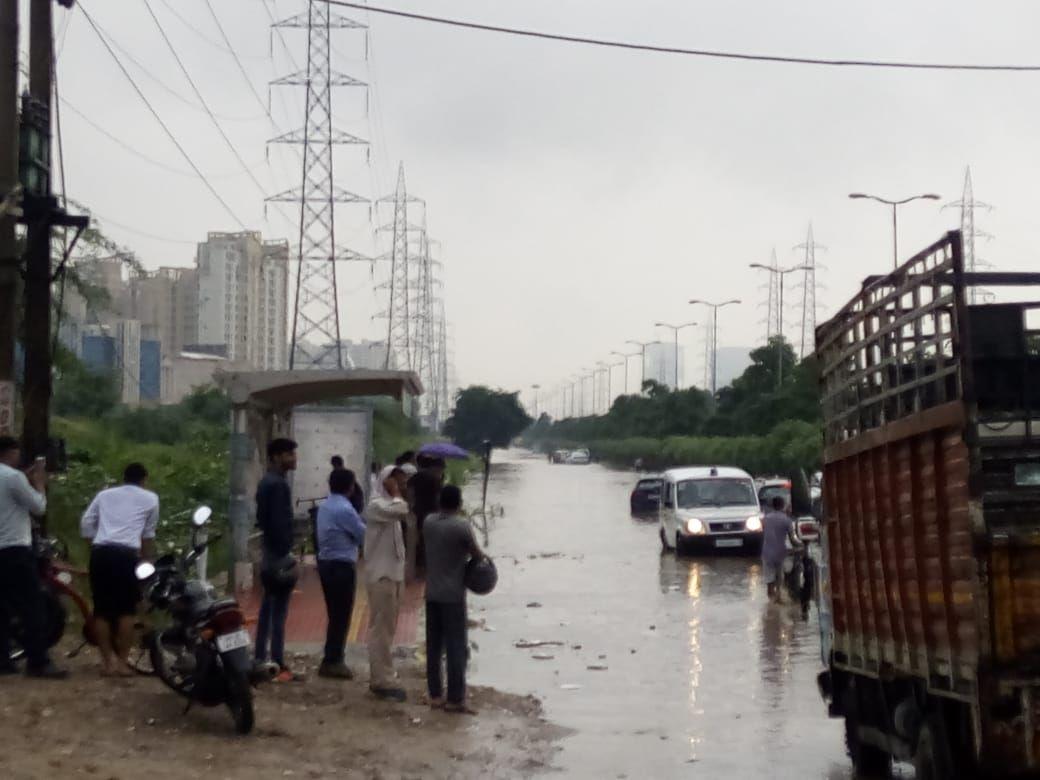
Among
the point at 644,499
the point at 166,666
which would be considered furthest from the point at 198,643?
the point at 644,499

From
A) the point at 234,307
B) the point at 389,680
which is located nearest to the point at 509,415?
the point at 234,307

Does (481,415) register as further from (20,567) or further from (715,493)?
(20,567)

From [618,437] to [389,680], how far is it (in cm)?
13756

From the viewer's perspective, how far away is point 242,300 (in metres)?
65.9

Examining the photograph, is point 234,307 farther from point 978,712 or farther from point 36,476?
point 978,712

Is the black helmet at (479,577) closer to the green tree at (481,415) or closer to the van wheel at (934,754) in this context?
the van wheel at (934,754)

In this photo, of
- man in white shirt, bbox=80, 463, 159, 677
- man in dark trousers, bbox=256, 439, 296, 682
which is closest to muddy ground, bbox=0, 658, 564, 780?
man in white shirt, bbox=80, 463, 159, 677

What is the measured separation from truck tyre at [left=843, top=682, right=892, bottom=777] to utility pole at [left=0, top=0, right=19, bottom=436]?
6.78 metres

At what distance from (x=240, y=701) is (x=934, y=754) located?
14.3 feet

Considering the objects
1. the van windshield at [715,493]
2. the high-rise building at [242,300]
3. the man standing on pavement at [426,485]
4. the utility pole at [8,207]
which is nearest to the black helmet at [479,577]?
the utility pole at [8,207]

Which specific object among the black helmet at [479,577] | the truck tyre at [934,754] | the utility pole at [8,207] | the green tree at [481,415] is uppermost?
the green tree at [481,415]

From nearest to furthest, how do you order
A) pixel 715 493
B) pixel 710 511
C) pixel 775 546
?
1. pixel 775 546
2. pixel 710 511
3. pixel 715 493

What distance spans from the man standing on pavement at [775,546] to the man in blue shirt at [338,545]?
376 inches

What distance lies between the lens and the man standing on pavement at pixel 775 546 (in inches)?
830
